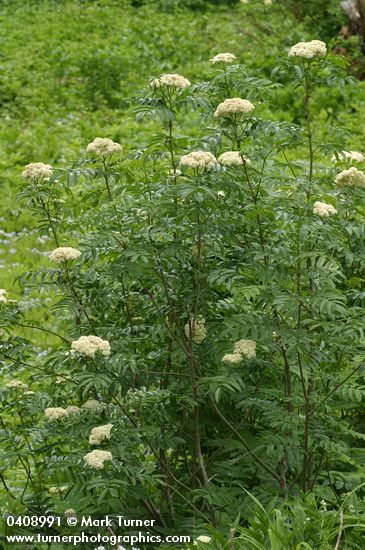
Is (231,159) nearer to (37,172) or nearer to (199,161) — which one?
(199,161)

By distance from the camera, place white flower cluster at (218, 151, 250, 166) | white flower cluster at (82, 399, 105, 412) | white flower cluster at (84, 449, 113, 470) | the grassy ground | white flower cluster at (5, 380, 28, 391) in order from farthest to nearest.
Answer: the grassy ground
white flower cluster at (5, 380, 28, 391)
white flower cluster at (82, 399, 105, 412)
white flower cluster at (218, 151, 250, 166)
white flower cluster at (84, 449, 113, 470)

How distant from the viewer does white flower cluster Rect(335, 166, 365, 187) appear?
3467 mm

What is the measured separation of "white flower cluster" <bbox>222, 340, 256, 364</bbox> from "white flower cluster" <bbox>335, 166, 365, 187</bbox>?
0.70 metres

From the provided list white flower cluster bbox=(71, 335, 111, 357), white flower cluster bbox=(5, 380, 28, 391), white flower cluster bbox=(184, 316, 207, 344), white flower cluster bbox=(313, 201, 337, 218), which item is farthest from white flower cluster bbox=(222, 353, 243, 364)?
white flower cluster bbox=(5, 380, 28, 391)

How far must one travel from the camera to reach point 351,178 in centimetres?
348

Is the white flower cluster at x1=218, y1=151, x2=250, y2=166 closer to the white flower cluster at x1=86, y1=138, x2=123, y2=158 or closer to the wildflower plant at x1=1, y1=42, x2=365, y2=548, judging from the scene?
the wildflower plant at x1=1, y1=42, x2=365, y2=548

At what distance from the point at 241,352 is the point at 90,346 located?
52 centimetres

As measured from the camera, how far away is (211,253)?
135 inches

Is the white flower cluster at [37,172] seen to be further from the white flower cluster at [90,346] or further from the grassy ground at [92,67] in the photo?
the grassy ground at [92,67]

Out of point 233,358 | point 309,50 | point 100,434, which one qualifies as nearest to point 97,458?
point 100,434

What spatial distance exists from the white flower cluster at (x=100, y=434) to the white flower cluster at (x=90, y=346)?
24cm

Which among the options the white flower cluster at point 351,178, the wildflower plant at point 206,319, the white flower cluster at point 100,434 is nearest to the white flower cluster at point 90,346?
the wildflower plant at point 206,319

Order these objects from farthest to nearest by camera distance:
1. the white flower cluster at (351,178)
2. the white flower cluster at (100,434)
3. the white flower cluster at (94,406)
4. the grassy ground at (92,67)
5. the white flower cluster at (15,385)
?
the grassy ground at (92,67) < the white flower cluster at (15,385) < the white flower cluster at (351,178) < the white flower cluster at (94,406) < the white flower cluster at (100,434)

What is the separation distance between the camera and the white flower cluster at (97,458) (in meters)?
3.04
